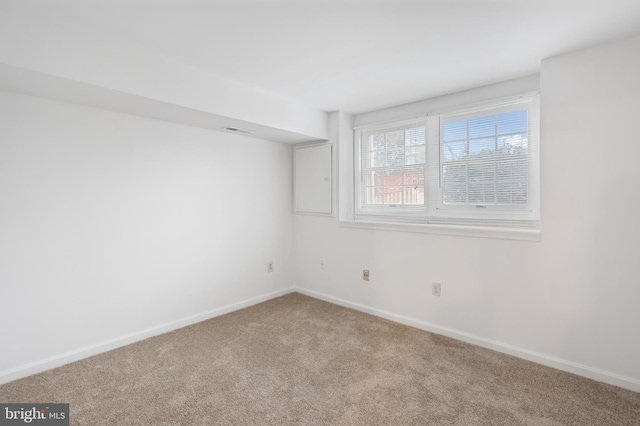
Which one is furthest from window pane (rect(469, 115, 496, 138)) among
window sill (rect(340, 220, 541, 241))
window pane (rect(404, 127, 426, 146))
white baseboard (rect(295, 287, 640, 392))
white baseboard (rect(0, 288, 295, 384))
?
white baseboard (rect(0, 288, 295, 384))

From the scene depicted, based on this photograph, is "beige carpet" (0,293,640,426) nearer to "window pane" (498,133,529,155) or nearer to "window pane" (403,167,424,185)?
"window pane" (403,167,424,185)

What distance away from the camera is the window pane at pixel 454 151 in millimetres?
3051

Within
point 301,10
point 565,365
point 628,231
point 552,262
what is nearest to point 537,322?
point 565,365

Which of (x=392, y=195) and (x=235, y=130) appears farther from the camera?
(x=392, y=195)

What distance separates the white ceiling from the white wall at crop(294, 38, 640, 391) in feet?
0.98

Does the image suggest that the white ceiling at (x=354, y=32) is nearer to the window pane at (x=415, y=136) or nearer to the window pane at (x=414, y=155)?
the window pane at (x=415, y=136)

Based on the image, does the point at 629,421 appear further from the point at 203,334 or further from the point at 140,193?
the point at 140,193

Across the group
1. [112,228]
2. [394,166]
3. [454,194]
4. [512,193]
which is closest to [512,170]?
[512,193]

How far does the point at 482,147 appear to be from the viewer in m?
2.94

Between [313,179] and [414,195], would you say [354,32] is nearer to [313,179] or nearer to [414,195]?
[414,195]

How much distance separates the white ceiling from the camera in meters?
1.74

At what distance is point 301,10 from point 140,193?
2091mm

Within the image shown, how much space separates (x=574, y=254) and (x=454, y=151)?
4.41ft

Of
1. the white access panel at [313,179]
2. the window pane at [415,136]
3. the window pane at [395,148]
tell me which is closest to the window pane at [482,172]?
the window pane at [415,136]
